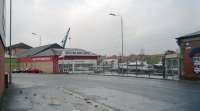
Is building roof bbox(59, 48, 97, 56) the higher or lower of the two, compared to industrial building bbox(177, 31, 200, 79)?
higher

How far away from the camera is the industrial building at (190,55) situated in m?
30.0

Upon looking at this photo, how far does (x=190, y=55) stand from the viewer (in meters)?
30.9

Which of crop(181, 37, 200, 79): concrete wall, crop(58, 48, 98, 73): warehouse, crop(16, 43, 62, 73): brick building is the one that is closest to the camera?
crop(181, 37, 200, 79): concrete wall

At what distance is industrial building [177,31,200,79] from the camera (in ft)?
98.4

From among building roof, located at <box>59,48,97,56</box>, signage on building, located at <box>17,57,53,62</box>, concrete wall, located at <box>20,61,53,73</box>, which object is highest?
building roof, located at <box>59,48,97,56</box>

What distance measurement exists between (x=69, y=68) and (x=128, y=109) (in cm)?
5154

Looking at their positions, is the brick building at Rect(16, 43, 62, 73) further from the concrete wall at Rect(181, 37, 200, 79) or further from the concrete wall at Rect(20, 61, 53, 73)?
the concrete wall at Rect(181, 37, 200, 79)

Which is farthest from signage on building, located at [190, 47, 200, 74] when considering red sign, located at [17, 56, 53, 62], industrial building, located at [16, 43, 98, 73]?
red sign, located at [17, 56, 53, 62]

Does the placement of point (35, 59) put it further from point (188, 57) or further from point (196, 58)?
point (196, 58)

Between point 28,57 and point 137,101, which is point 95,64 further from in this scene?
point 137,101

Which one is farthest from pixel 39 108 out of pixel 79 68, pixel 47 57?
pixel 47 57

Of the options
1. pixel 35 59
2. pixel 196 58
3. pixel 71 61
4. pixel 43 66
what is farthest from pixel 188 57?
pixel 35 59

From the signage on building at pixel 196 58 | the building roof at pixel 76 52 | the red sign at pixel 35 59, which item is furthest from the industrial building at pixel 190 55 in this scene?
the red sign at pixel 35 59

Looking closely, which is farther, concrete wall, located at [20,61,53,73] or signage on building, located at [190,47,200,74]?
concrete wall, located at [20,61,53,73]
